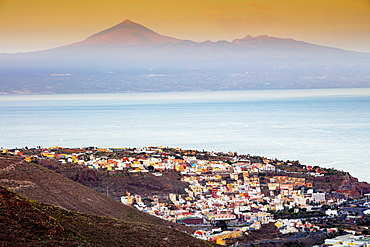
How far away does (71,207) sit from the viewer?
19719 millimetres

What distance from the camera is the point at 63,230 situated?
1230 cm

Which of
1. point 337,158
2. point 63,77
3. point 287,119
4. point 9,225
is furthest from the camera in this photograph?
point 63,77

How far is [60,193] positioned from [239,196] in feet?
32.2

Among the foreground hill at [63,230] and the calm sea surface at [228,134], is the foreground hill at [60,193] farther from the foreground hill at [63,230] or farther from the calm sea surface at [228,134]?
the calm sea surface at [228,134]

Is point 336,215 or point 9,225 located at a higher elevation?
point 9,225

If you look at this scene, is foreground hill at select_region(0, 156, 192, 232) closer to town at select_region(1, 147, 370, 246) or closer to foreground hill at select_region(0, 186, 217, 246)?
town at select_region(1, 147, 370, 246)

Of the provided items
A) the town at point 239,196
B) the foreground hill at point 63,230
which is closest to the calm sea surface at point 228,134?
the town at point 239,196

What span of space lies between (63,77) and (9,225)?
A: 7056 inches

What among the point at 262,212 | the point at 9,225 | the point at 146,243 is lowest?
the point at 262,212

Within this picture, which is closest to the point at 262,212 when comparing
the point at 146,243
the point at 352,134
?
the point at 146,243

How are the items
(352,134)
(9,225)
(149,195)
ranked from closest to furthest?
(9,225), (149,195), (352,134)

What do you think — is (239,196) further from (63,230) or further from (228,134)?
(228,134)

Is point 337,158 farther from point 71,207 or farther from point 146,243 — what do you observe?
point 146,243

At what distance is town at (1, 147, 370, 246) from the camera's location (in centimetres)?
2184
